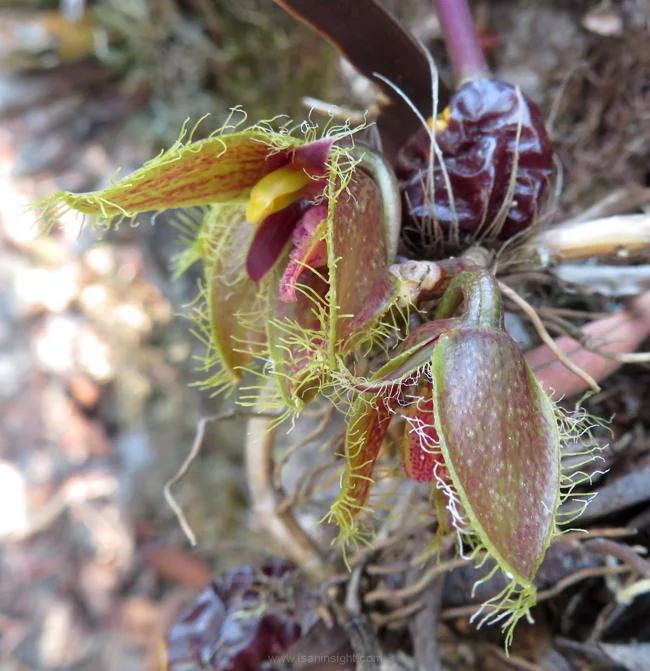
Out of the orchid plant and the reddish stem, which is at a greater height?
the reddish stem

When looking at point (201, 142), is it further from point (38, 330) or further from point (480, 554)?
point (38, 330)

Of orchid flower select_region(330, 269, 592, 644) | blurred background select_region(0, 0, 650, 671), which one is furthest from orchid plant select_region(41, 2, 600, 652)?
blurred background select_region(0, 0, 650, 671)

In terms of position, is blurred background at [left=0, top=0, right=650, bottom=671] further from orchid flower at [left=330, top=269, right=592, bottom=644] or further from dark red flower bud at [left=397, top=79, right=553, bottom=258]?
orchid flower at [left=330, top=269, right=592, bottom=644]

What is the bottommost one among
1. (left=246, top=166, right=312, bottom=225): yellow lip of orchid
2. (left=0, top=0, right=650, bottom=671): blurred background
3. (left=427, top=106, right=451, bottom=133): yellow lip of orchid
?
(left=0, top=0, right=650, bottom=671): blurred background

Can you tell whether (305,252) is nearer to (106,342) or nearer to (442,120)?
(442,120)

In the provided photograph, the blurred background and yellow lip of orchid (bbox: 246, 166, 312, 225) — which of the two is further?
the blurred background

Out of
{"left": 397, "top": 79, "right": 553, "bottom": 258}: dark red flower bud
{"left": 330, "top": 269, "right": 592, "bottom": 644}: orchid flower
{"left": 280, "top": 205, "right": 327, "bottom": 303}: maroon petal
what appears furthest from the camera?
{"left": 397, "top": 79, "right": 553, "bottom": 258}: dark red flower bud

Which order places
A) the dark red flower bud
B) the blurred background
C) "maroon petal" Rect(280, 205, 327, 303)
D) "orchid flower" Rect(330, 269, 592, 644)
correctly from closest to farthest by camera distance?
"orchid flower" Rect(330, 269, 592, 644), "maroon petal" Rect(280, 205, 327, 303), the dark red flower bud, the blurred background

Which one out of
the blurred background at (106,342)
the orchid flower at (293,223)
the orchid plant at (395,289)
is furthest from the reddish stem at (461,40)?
the blurred background at (106,342)
